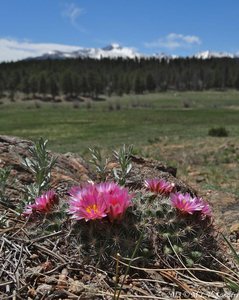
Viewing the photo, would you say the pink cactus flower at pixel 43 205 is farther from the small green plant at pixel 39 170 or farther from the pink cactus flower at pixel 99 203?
the small green plant at pixel 39 170

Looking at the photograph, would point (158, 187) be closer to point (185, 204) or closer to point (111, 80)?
point (185, 204)

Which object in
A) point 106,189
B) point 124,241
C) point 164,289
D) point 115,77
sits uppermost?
point 106,189

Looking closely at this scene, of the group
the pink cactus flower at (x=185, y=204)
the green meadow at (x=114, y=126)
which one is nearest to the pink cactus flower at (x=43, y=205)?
the pink cactus flower at (x=185, y=204)

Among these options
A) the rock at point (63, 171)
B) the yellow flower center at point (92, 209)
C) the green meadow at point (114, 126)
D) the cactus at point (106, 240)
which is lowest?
the green meadow at point (114, 126)

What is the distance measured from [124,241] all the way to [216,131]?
2902cm

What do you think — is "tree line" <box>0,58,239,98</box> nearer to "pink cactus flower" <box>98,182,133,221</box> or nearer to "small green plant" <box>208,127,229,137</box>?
"small green plant" <box>208,127,229,137</box>

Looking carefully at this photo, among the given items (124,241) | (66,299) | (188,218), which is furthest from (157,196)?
(66,299)

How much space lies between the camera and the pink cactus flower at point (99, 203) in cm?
252

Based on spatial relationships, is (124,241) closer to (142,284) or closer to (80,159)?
(142,284)

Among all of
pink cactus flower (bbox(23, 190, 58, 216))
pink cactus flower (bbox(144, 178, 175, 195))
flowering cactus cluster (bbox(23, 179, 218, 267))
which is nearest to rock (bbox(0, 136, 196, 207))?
pink cactus flower (bbox(144, 178, 175, 195))

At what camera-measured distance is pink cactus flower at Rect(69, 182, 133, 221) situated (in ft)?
8.28

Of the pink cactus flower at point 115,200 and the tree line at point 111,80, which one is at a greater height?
the pink cactus flower at point 115,200

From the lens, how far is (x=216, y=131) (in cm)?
3088

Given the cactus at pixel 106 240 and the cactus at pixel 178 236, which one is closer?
the cactus at pixel 106 240
